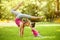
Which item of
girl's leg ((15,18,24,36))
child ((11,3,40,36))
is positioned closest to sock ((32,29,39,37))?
child ((11,3,40,36))

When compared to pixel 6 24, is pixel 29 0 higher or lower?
higher

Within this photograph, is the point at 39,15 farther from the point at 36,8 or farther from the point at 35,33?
the point at 35,33

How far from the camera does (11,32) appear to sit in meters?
2.38

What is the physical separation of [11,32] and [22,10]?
0.83ft

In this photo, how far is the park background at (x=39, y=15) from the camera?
2363 mm

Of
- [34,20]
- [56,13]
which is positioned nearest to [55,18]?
[56,13]

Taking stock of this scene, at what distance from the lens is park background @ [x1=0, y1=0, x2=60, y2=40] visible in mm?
2363

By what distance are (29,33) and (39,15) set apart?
211mm

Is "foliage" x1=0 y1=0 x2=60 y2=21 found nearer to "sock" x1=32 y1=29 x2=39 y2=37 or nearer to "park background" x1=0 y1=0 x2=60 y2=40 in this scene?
"park background" x1=0 y1=0 x2=60 y2=40

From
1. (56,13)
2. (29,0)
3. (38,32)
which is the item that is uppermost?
(29,0)

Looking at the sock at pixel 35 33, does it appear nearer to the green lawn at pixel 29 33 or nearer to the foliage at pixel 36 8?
the green lawn at pixel 29 33

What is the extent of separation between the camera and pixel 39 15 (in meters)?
2.36

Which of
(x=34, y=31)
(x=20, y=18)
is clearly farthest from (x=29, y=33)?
(x=20, y=18)

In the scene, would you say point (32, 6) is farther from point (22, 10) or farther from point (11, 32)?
point (11, 32)
